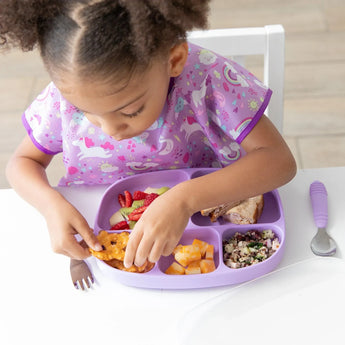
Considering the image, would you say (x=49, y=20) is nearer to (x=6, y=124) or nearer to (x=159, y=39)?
(x=159, y=39)

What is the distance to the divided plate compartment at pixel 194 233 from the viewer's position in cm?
77

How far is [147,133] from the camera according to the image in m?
0.99

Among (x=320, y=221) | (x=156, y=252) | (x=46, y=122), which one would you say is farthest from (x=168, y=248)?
(x=46, y=122)

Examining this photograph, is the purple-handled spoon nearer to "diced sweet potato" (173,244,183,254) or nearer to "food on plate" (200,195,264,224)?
"food on plate" (200,195,264,224)

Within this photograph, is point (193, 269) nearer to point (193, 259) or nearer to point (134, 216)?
point (193, 259)

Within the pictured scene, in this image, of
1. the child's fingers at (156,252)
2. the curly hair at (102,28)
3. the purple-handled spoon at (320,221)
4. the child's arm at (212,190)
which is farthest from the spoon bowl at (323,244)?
the curly hair at (102,28)

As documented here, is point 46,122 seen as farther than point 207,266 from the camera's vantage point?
Yes

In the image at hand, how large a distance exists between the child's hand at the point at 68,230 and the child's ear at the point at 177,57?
9.9 inches

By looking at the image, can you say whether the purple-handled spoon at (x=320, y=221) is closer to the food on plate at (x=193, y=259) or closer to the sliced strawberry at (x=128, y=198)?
the food on plate at (x=193, y=259)

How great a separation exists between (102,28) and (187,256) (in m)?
0.32

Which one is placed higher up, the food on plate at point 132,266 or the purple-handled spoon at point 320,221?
the food on plate at point 132,266

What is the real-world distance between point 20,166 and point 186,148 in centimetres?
29

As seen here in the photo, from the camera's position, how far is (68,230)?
839 millimetres

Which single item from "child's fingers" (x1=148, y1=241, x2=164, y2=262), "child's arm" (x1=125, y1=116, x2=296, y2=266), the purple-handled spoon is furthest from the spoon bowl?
"child's fingers" (x1=148, y1=241, x2=164, y2=262)
